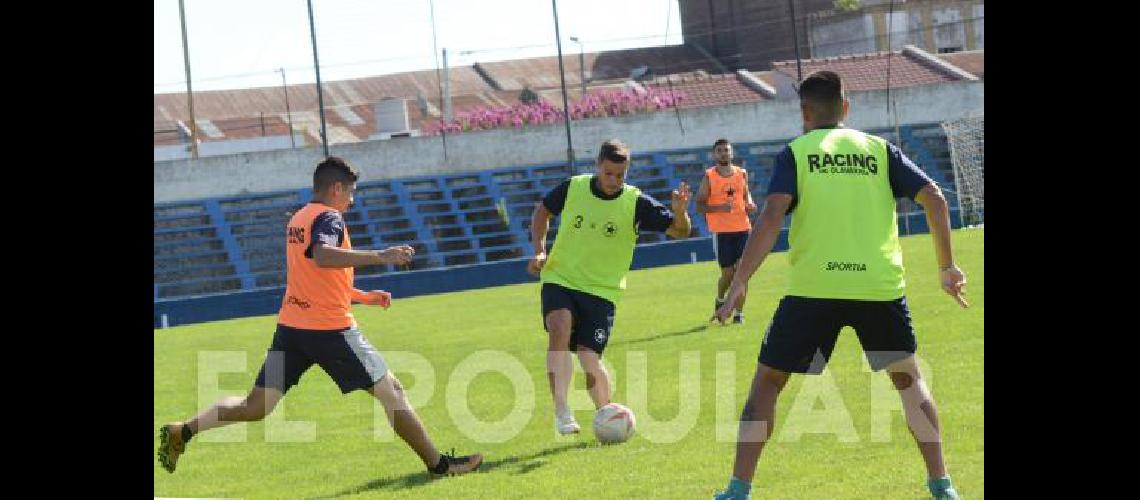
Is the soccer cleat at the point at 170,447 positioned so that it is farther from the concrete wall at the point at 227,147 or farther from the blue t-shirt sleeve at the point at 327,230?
the concrete wall at the point at 227,147

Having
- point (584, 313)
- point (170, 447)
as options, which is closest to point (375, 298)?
point (170, 447)

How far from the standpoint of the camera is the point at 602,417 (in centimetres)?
1009

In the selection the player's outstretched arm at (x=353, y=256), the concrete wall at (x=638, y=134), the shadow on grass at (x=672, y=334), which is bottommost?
the shadow on grass at (x=672, y=334)

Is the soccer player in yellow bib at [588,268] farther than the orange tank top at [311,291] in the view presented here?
Yes

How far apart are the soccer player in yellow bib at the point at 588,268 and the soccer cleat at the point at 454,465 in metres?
1.23

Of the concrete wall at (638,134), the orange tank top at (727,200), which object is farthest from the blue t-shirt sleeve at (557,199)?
the concrete wall at (638,134)

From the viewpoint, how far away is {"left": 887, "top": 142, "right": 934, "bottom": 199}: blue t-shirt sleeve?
729 centimetres

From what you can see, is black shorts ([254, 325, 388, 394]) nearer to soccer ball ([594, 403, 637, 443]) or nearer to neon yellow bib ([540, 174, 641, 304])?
soccer ball ([594, 403, 637, 443])

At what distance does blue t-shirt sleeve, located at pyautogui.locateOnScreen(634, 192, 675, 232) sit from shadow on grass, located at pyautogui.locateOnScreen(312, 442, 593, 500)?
5.04ft

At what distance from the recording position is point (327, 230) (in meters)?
8.84

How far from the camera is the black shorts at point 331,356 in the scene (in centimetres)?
908
